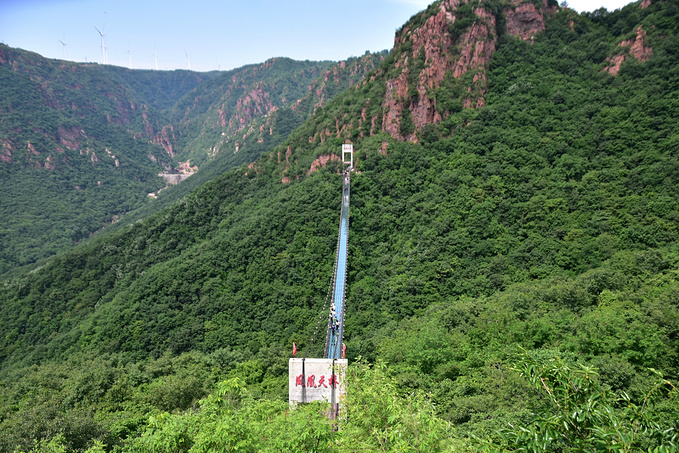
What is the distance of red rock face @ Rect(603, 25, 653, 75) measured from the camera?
46.7 metres

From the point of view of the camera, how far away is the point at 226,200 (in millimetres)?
69000

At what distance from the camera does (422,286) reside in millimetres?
38375

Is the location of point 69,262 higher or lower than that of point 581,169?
lower

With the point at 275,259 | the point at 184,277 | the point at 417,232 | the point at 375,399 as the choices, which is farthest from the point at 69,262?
the point at 375,399

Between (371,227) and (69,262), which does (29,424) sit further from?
(69,262)

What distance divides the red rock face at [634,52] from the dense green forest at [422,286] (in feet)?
2.99

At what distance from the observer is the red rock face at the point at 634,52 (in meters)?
46.7

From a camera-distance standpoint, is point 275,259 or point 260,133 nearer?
point 275,259

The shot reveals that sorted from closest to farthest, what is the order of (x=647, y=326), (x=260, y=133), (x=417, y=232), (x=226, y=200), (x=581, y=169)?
(x=647, y=326) < (x=581, y=169) < (x=417, y=232) < (x=226, y=200) < (x=260, y=133)

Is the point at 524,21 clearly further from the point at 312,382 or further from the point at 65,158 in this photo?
the point at 65,158

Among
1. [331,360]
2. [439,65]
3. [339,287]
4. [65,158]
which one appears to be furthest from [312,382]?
[65,158]

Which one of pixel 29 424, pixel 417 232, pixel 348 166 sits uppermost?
pixel 348 166

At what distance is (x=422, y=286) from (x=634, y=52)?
44.6 m

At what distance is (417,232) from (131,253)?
4892 centimetres
